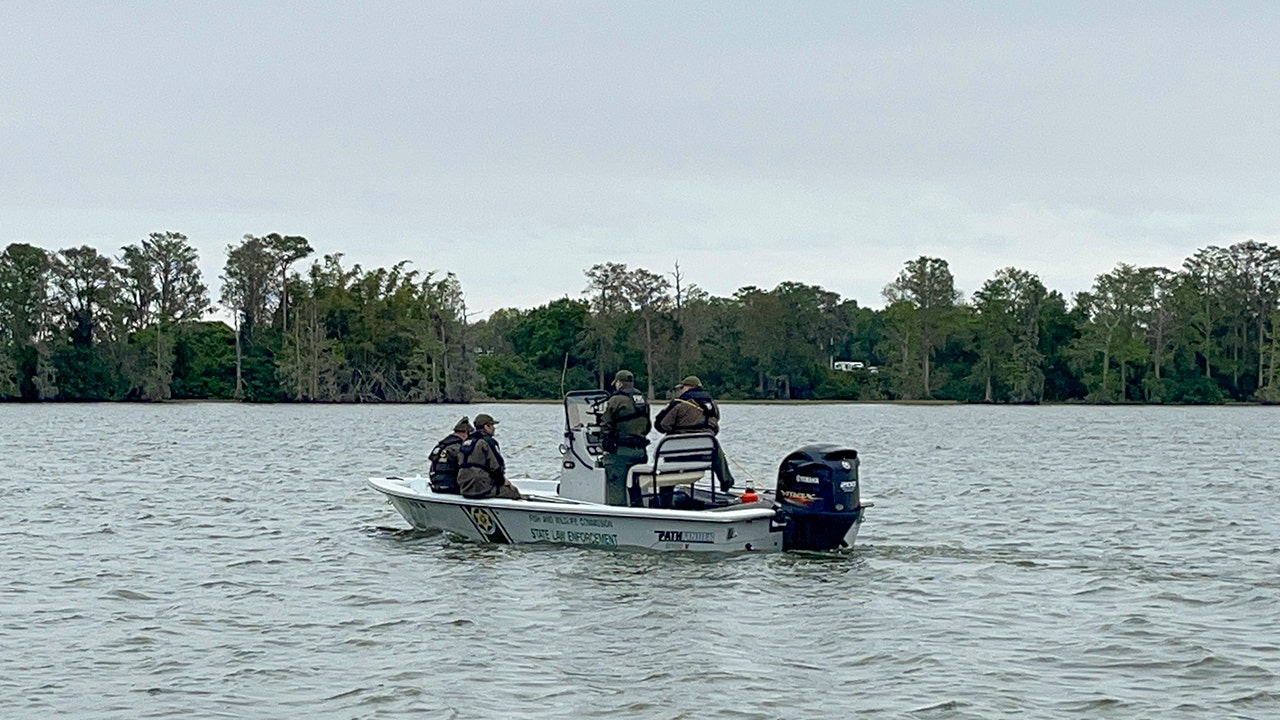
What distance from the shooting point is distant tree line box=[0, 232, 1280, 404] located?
354ft

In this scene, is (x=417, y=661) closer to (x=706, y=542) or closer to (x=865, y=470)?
(x=706, y=542)

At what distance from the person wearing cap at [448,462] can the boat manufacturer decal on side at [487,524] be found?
1.78 feet

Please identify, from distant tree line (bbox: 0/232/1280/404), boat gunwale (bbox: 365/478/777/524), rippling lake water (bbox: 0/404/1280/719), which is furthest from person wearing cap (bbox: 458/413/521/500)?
distant tree line (bbox: 0/232/1280/404)

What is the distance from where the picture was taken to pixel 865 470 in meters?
36.1

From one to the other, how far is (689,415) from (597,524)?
1.62m

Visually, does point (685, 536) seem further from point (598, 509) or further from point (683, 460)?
point (598, 509)

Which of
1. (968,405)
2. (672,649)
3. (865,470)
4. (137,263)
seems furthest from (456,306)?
(672,649)

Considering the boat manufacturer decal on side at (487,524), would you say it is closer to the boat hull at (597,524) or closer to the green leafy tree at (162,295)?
the boat hull at (597,524)

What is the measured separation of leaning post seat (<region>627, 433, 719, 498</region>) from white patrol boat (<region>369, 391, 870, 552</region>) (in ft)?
0.04

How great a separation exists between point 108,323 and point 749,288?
50.8m

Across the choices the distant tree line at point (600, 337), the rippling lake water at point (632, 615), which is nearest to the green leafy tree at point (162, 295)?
the distant tree line at point (600, 337)

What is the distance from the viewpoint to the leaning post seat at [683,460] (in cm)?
1631

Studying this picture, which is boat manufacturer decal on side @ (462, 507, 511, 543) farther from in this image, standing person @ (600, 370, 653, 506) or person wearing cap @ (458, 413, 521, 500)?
standing person @ (600, 370, 653, 506)

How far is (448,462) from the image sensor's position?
725 inches
